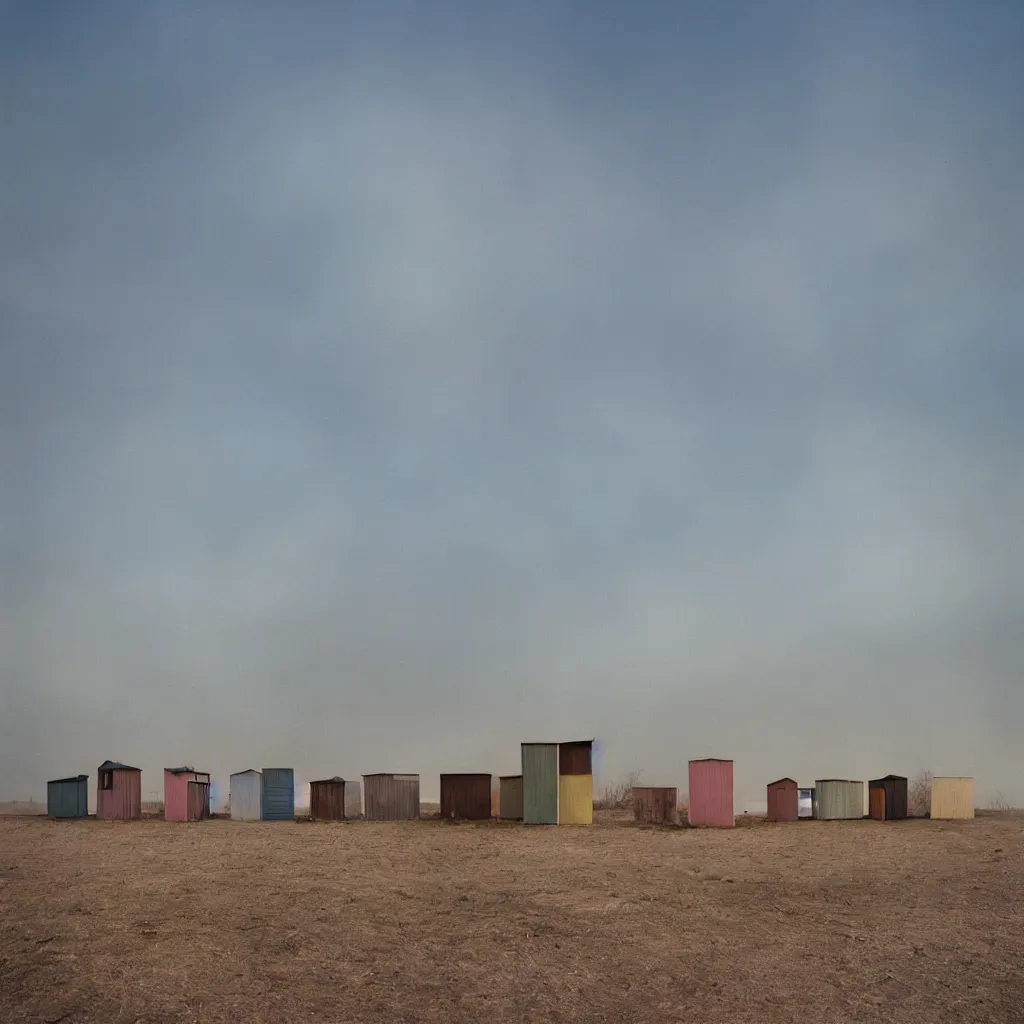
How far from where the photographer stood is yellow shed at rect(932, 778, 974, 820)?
61.1 meters

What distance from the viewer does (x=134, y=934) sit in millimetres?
27703

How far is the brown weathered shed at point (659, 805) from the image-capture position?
54.2 m

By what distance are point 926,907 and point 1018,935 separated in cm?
299

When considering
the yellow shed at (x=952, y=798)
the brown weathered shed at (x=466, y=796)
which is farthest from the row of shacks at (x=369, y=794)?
the yellow shed at (x=952, y=798)

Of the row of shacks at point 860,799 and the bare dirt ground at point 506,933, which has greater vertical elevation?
the bare dirt ground at point 506,933

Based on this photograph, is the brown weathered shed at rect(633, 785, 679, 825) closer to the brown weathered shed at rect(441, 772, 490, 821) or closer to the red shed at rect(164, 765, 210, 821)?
the brown weathered shed at rect(441, 772, 490, 821)

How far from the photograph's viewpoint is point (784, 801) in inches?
2346

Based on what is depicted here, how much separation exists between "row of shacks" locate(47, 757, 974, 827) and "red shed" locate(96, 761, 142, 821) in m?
0.06

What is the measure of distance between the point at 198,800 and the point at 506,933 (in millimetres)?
35354

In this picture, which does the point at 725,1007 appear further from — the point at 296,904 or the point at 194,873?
the point at 194,873

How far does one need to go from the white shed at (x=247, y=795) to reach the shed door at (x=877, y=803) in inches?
1329

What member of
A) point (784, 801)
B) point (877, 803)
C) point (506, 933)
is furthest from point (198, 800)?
point (877, 803)

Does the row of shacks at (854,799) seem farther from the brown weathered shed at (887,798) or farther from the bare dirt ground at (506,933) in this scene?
the bare dirt ground at (506,933)

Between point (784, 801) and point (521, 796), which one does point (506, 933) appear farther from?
point (784, 801)
